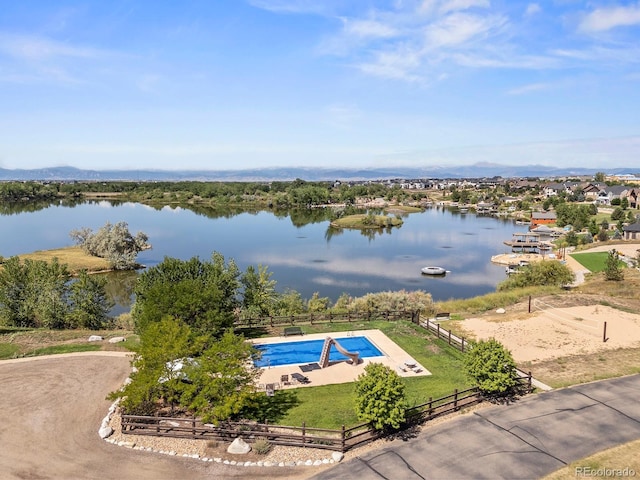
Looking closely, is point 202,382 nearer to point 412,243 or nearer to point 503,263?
point 503,263

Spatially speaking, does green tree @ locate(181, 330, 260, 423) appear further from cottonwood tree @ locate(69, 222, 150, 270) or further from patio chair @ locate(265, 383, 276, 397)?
cottonwood tree @ locate(69, 222, 150, 270)

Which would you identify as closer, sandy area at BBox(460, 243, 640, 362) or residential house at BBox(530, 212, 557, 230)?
sandy area at BBox(460, 243, 640, 362)

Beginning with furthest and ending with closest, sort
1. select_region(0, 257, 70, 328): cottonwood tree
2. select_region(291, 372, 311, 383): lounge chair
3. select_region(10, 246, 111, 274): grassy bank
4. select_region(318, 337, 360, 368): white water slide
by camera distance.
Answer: select_region(10, 246, 111, 274): grassy bank
select_region(0, 257, 70, 328): cottonwood tree
select_region(318, 337, 360, 368): white water slide
select_region(291, 372, 311, 383): lounge chair

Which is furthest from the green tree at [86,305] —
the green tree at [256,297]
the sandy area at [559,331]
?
the sandy area at [559,331]

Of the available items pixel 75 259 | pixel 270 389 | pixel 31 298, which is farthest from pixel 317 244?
pixel 270 389

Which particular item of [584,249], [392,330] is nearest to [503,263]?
[584,249]

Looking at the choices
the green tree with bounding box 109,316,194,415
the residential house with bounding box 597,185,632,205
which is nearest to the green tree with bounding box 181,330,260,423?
the green tree with bounding box 109,316,194,415
